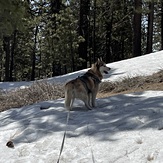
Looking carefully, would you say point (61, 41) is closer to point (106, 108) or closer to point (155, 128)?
point (106, 108)

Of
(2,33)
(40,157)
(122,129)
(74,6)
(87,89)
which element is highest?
(74,6)

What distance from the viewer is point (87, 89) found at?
21.1ft

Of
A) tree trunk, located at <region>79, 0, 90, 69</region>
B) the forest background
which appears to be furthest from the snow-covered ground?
tree trunk, located at <region>79, 0, 90, 69</region>

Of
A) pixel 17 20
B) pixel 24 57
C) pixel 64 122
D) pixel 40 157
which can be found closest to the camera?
pixel 40 157

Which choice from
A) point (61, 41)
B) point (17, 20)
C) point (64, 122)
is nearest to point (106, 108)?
point (64, 122)

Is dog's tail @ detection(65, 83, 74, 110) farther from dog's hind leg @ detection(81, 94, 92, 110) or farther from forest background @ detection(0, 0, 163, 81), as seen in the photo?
forest background @ detection(0, 0, 163, 81)

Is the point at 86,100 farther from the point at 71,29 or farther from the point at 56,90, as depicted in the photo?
the point at 71,29

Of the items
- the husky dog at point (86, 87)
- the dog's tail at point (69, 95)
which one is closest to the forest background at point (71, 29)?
the husky dog at point (86, 87)

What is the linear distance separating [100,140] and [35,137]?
1087 millimetres

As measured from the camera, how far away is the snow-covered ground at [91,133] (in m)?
Result: 4.15

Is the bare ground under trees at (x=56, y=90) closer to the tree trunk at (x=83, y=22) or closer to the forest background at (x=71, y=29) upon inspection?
the forest background at (x=71, y=29)

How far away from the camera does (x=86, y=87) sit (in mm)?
6383

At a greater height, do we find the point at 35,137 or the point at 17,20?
the point at 17,20

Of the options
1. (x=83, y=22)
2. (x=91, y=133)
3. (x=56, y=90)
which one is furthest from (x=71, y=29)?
(x=91, y=133)
